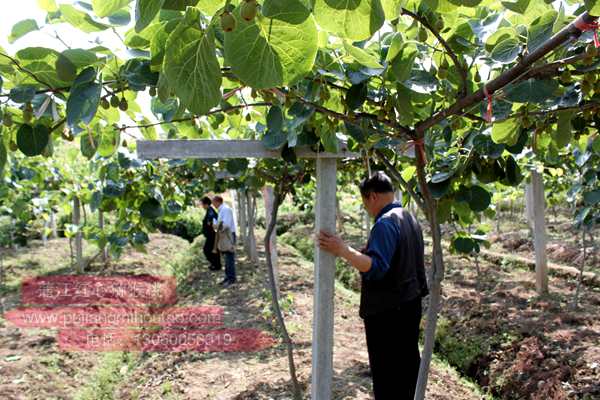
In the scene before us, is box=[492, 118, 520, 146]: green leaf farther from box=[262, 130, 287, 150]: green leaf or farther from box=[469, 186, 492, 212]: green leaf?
box=[262, 130, 287, 150]: green leaf

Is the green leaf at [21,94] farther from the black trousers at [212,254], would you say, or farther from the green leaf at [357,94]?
the black trousers at [212,254]

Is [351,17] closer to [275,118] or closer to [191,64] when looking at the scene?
[191,64]

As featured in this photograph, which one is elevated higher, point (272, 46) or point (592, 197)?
point (272, 46)

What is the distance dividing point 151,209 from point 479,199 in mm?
2248

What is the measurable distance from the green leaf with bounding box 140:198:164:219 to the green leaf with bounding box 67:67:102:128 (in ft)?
7.41

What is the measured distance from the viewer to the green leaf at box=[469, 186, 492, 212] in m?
1.60

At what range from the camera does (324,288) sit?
2.24 meters

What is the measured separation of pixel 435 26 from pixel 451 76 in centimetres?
33

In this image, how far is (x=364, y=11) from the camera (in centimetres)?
53

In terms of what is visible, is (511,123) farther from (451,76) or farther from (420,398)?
(420,398)

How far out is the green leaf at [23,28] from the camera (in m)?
0.91

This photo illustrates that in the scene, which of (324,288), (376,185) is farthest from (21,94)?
(376,185)

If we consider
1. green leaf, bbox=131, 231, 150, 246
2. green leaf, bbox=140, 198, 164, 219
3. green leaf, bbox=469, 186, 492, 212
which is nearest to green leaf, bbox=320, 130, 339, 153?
green leaf, bbox=469, 186, 492, 212

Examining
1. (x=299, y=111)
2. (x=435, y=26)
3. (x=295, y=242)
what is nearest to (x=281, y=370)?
(x=299, y=111)
